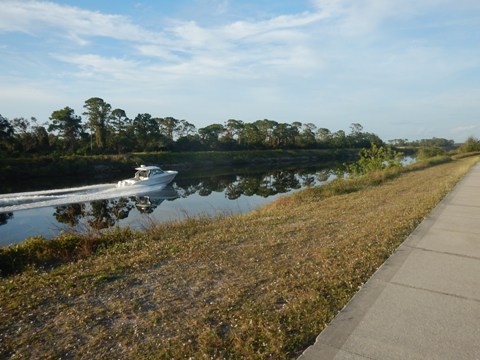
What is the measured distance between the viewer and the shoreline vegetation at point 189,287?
4148 millimetres

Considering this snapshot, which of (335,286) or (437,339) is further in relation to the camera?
(335,286)

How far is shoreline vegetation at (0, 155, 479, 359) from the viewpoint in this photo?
4.15 m

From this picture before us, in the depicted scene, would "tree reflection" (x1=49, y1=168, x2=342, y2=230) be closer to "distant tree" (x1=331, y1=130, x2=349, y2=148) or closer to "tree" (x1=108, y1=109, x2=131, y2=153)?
"tree" (x1=108, y1=109, x2=131, y2=153)

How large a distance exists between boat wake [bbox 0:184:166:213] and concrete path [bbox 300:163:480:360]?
22.3 metres

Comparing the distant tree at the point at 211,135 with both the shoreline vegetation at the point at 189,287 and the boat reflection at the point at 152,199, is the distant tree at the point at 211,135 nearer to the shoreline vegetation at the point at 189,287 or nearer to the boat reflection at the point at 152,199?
the boat reflection at the point at 152,199

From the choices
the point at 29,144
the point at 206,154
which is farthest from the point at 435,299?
the point at 206,154

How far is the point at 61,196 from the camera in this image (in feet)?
82.4

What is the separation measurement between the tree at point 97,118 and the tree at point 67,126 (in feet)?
9.49

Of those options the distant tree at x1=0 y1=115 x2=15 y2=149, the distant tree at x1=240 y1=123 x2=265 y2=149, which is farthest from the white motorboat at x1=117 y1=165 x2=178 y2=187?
the distant tree at x1=240 y1=123 x2=265 y2=149

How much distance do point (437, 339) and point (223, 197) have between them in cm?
2629

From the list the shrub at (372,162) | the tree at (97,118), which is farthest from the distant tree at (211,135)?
the shrub at (372,162)

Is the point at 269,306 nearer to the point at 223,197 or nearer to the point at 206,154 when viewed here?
the point at 223,197

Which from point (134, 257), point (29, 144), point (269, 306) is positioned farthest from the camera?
point (29, 144)

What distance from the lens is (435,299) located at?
4797mm
